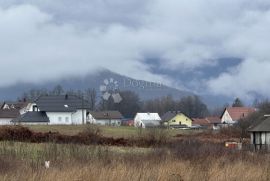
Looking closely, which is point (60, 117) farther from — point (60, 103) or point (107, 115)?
point (107, 115)

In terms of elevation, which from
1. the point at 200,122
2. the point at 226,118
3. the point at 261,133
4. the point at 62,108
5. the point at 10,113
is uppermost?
the point at 62,108

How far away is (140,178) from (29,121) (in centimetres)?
9697

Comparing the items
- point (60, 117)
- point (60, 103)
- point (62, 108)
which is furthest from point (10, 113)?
point (62, 108)

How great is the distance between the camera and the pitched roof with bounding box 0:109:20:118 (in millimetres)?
128875

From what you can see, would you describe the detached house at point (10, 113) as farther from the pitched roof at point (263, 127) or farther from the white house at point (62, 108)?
the pitched roof at point (263, 127)

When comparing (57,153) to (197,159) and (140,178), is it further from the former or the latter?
(140,178)

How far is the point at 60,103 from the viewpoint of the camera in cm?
11019

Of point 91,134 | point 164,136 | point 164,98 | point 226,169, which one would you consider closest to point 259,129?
point 164,136

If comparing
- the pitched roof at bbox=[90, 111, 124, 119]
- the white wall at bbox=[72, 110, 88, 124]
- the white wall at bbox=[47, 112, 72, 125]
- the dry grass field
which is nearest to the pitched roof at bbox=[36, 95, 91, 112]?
the white wall at bbox=[47, 112, 72, 125]

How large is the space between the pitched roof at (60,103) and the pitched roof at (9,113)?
760 inches

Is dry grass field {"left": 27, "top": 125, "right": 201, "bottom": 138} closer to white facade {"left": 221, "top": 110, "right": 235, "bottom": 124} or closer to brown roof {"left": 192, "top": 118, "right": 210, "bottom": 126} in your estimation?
white facade {"left": 221, "top": 110, "right": 235, "bottom": 124}

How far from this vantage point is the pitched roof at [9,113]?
423 ft

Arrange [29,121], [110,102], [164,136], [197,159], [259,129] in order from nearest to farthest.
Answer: [197,159] < [164,136] < [259,129] < [29,121] < [110,102]

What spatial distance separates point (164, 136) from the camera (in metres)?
40.7
